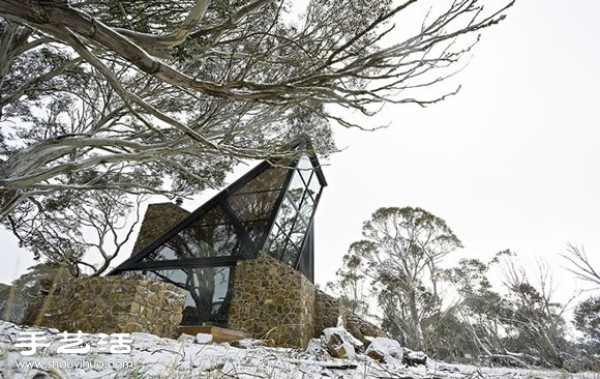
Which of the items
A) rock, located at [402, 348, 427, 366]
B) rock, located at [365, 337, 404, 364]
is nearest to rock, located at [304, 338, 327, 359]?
rock, located at [365, 337, 404, 364]

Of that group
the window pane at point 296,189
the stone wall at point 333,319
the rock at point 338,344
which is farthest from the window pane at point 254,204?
the rock at point 338,344

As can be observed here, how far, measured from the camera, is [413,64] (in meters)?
2.41

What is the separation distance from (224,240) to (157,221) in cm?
462

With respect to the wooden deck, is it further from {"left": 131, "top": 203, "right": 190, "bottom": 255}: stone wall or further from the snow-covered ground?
A: {"left": 131, "top": 203, "right": 190, "bottom": 255}: stone wall

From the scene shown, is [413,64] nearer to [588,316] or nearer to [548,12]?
[548,12]

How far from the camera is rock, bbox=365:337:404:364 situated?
159 inches

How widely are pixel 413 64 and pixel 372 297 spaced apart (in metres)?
15.9

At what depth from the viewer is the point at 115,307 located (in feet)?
15.4

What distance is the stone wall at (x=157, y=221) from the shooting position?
11.0m

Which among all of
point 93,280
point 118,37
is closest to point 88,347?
point 118,37

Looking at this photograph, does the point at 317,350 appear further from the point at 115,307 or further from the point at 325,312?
the point at 325,312

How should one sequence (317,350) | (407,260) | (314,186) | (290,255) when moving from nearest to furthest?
(317,350) → (290,255) → (314,186) → (407,260)

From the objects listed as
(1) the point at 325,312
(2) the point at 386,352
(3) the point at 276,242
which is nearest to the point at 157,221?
(3) the point at 276,242

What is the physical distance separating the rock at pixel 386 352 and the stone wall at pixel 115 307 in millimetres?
3315
